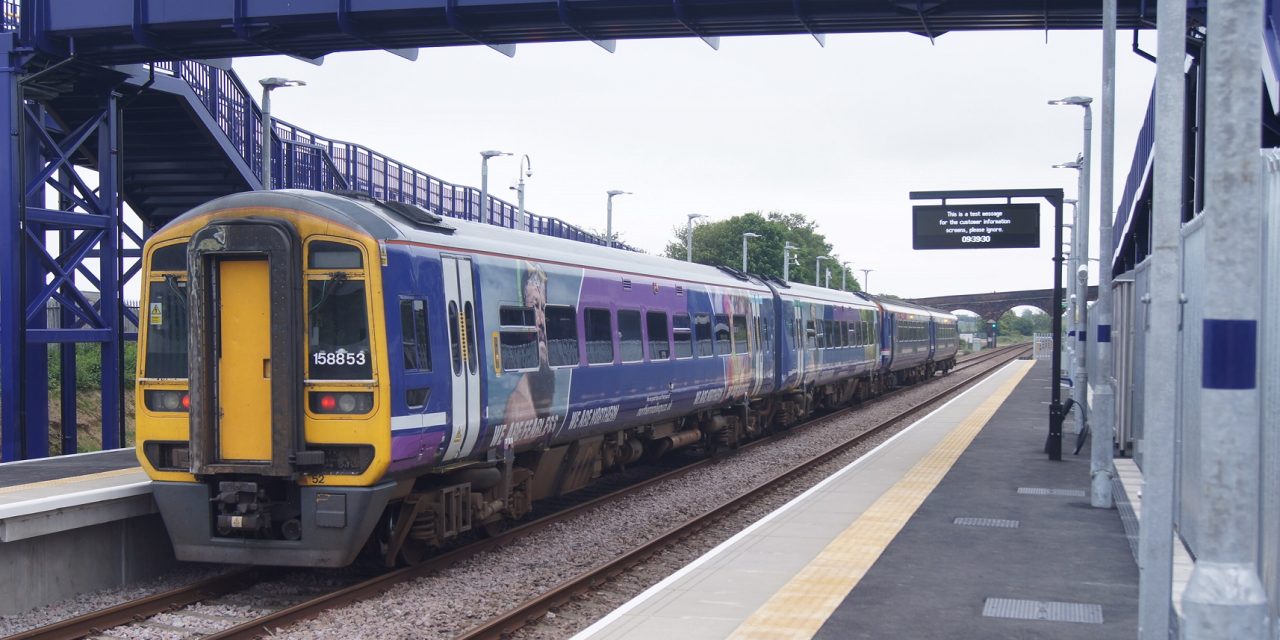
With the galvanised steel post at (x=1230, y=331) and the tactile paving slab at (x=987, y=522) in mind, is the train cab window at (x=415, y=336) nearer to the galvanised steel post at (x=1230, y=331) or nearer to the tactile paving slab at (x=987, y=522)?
the tactile paving slab at (x=987, y=522)

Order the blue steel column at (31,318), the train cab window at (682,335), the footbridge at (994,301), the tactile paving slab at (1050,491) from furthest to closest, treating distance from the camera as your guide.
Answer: the footbridge at (994,301) < the train cab window at (682,335) < the blue steel column at (31,318) < the tactile paving slab at (1050,491)

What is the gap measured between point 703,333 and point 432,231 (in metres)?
7.72

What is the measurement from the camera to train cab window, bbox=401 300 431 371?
934 centimetres

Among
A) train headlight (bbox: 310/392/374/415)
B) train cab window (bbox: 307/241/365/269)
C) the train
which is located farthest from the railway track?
train cab window (bbox: 307/241/365/269)

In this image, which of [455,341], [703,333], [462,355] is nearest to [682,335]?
[703,333]

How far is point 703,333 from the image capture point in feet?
56.9

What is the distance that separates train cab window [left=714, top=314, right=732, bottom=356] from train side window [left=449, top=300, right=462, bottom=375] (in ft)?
27.2

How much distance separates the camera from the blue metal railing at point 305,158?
1925 centimetres

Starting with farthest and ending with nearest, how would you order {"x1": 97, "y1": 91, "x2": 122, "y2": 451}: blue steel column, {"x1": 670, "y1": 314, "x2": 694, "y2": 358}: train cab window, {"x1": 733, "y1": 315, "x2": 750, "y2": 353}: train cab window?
{"x1": 733, "y1": 315, "x2": 750, "y2": 353}: train cab window, {"x1": 97, "y1": 91, "x2": 122, "y2": 451}: blue steel column, {"x1": 670, "y1": 314, "x2": 694, "y2": 358}: train cab window

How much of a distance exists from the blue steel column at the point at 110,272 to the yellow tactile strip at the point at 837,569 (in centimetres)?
1064

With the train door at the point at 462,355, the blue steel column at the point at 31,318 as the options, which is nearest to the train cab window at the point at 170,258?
the train door at the point at 462,355

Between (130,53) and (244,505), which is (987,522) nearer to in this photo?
(244,505)

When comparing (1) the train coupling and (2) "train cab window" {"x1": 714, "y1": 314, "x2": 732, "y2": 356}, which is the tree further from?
(1) the train coupling

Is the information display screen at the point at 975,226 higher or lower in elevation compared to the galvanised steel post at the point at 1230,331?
higher
